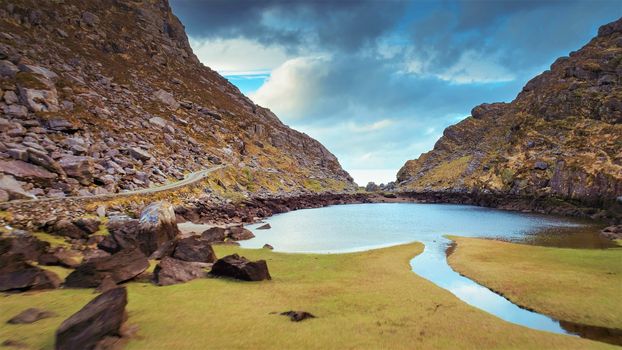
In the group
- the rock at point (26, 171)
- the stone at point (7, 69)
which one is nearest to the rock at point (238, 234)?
the rock at point (26, 171)

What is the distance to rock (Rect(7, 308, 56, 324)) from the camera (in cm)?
1476

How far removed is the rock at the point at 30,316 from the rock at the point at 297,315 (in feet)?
32.1

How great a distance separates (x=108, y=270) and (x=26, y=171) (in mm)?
30684

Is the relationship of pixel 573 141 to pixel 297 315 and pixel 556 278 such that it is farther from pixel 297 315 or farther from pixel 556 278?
pixel 297 315

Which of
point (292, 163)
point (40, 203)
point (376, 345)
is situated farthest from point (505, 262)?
point (292, 163)

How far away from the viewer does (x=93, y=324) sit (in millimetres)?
12758

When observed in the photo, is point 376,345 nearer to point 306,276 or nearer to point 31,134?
point 306,276

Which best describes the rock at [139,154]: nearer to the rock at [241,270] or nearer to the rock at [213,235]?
the rock at [213,235]

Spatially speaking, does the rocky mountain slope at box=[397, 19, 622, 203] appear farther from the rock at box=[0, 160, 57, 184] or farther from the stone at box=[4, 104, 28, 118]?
the stone at box=[4, 104, 28, 118]

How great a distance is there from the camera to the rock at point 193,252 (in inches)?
1092

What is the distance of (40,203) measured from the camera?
3541cm

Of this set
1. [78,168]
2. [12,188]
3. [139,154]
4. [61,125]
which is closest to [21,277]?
[12,188]

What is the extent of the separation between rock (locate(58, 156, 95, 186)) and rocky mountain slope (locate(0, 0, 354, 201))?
4.6 inches

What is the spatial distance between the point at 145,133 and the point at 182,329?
285ft
